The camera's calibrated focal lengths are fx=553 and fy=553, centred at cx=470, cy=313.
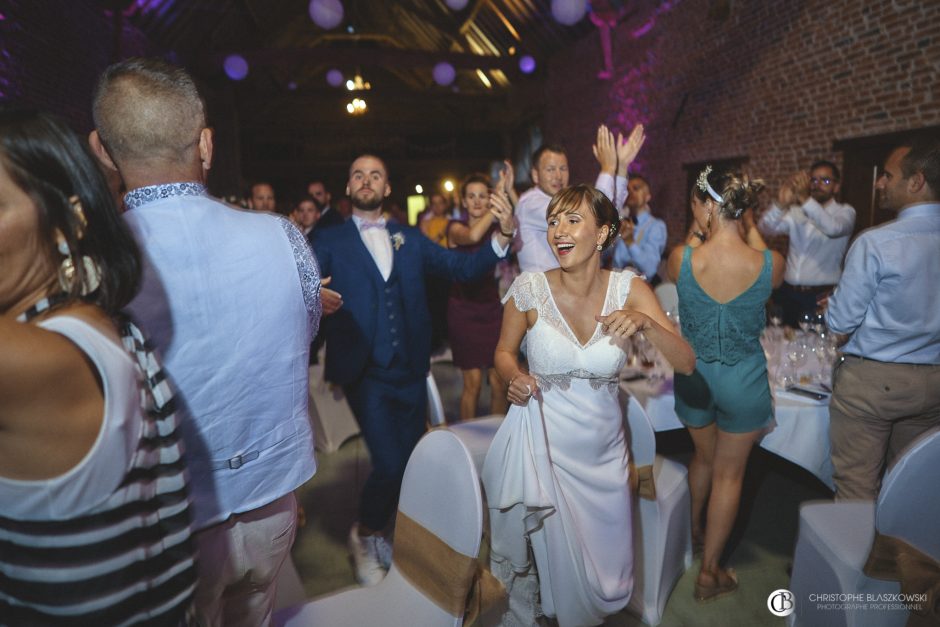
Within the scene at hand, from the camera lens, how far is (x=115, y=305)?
33.0 inches

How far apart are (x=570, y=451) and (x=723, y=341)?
85 cm

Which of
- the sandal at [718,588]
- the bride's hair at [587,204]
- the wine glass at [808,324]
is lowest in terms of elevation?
the sandal at [718,588]

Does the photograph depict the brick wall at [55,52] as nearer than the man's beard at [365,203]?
No

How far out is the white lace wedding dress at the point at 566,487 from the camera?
1727 millimetres

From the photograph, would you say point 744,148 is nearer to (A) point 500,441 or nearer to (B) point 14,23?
(A) point 500,441

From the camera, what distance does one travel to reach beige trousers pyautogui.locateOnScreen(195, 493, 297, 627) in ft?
4.03

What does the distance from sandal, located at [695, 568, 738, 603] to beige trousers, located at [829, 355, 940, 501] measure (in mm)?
553

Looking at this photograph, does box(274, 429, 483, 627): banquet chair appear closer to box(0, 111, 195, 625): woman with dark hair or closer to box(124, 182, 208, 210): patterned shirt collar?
box(0, 111, 195, 625): woman with dark hair

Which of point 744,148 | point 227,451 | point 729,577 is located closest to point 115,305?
point 227,451

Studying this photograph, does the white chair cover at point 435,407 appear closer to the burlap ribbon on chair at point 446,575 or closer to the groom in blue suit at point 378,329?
the groom in blue suit at point 378,329

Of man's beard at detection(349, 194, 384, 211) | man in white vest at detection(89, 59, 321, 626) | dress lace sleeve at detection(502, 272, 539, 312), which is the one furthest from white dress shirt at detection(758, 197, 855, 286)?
man in white vest at detection(89, 59, 321, 626)

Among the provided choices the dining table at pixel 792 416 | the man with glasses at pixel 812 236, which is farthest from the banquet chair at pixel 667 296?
Answer: the dining table at pixel 792 416

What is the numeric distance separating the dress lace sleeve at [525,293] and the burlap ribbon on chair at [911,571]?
3.80ft

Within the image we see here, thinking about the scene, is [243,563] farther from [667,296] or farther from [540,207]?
[667,296]
